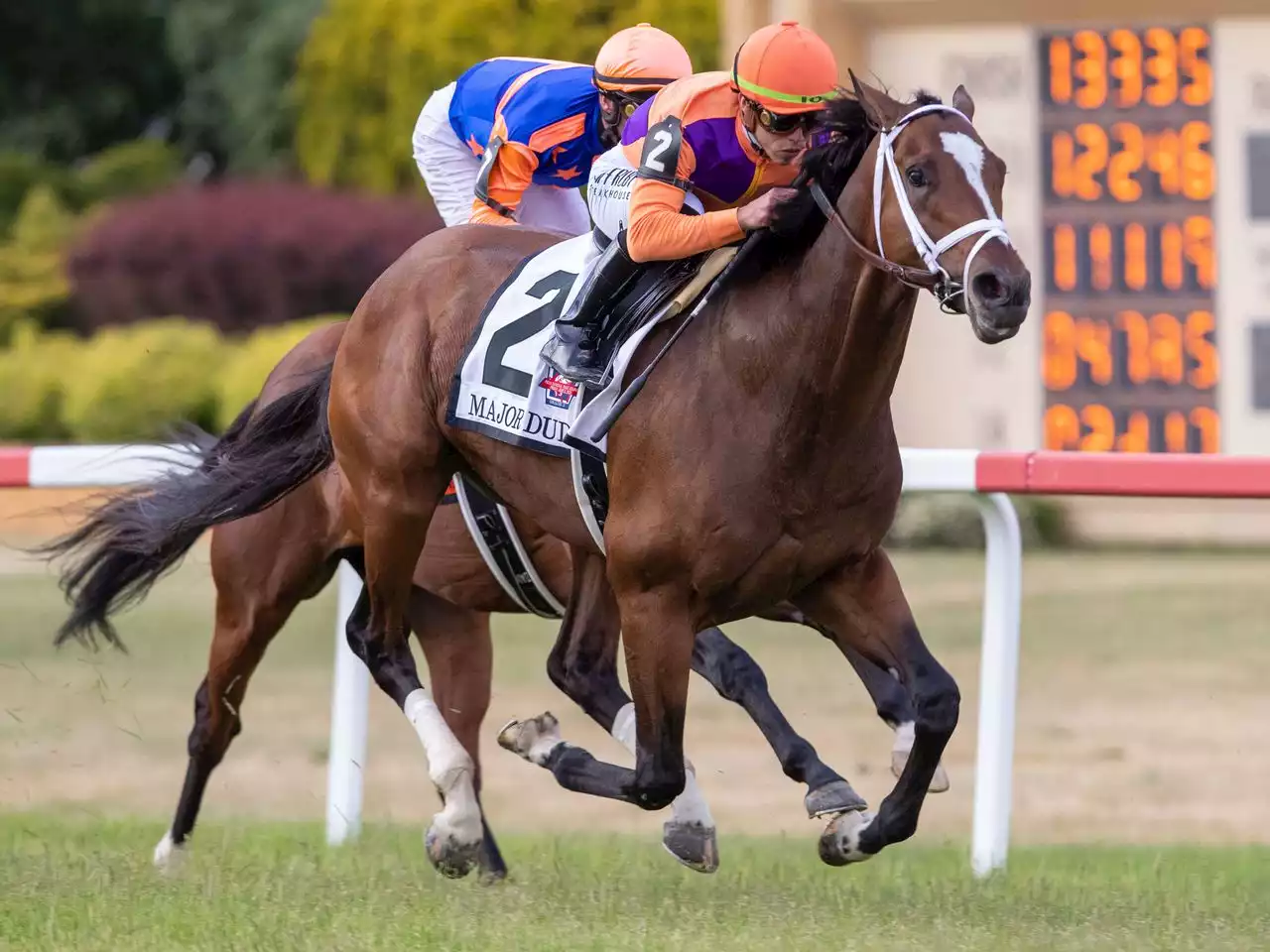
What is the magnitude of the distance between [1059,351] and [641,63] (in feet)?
23.6

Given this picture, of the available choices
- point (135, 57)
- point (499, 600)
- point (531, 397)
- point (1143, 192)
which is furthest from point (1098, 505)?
point (135, 57)

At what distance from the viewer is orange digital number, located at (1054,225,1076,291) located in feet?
39.0

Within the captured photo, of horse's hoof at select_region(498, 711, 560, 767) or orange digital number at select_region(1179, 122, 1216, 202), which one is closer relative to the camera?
horse's hoof at select_region(498, 711, 560, 767)

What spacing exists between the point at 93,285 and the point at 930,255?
1874 cm

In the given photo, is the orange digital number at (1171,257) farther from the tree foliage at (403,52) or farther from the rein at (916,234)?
the tree foliage at (403,52)

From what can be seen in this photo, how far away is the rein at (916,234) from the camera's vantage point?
12.5 feet

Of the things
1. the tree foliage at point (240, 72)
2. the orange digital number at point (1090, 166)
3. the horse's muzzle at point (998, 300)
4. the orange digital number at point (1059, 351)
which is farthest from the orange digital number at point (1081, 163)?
the tree foliage at point (240, 72)

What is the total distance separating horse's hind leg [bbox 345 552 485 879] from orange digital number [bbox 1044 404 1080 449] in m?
7.20

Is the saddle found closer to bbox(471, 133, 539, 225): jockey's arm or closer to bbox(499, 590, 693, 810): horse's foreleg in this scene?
bbox(499, 590, 693, 810): horse's foreleg

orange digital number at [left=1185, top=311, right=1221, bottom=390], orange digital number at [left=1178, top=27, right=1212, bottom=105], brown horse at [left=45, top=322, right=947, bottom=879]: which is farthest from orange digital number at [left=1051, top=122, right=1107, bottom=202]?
brown horse at [left=45, top=322, right=947, bottom=879]

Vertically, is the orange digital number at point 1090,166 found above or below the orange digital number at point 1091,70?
below

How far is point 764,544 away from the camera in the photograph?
166 inches

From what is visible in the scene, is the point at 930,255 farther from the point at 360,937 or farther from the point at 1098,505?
the point at 1098,505

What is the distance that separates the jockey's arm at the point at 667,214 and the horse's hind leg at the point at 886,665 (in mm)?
720
